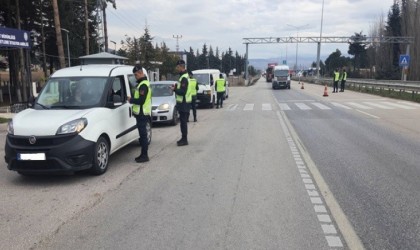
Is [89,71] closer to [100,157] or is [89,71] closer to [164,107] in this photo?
[100,157]

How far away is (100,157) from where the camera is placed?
7238 mm

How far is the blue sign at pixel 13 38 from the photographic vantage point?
61.0 ft

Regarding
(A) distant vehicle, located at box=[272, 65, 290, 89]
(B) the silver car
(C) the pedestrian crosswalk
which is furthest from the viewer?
(A) distant vehicle, located at box=[272, 65, 290, 89]

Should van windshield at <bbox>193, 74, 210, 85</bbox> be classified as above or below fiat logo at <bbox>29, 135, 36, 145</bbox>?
above

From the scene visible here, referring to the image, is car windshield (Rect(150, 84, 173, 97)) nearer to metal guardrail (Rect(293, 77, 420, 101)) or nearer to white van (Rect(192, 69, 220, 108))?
white van (Rect(192, 69, 220, 108))

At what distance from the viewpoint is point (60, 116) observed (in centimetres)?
687

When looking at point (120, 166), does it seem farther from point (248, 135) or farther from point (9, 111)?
point (9, 111)

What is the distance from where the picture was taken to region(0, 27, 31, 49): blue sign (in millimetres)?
18594

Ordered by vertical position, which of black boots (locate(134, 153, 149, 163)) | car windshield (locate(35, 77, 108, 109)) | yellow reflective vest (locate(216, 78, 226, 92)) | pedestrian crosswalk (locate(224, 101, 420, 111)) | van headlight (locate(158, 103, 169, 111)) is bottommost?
pedestrian crosswalk (locate(224, 101, 420, 111))

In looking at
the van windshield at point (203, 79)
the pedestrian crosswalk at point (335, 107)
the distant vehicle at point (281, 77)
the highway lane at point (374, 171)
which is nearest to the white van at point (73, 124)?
the highway lane at point (374, 171)

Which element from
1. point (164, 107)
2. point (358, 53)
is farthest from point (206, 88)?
point (358, 53)

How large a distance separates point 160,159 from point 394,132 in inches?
291

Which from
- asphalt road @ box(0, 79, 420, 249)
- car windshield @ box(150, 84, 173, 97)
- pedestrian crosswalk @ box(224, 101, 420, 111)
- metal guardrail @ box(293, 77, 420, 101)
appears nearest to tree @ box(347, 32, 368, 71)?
metal guardrail @ box(293, 77, 420, 101)

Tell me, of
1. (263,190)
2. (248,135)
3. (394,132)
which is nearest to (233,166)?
(263,190)
